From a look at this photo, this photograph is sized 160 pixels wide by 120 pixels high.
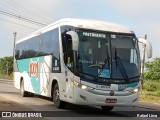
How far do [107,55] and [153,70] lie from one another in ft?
211

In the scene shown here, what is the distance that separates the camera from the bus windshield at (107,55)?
1412cm

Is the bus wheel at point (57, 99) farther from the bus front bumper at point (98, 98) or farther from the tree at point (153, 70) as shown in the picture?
the tree at point (153, 70)

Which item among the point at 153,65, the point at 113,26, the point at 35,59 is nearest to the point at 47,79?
the point at 35,59

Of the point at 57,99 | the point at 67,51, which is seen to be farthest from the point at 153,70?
the point at 67,51

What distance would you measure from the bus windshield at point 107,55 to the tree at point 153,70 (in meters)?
60.6

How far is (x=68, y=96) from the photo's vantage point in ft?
47.8

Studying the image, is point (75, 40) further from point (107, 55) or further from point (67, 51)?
point (107, 55)

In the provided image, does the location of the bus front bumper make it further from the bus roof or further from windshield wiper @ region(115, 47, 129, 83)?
the bus roof

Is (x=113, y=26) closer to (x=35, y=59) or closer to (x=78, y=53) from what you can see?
(x=78, y=53)

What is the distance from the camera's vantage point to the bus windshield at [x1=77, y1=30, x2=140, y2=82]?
14125 millimetres

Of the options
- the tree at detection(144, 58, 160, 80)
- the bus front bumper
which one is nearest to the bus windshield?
the bus front bumper

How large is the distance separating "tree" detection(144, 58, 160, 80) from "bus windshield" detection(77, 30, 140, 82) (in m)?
60.6

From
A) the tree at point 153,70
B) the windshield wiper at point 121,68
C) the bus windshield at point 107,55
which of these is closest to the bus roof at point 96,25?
the bus windshield at point 107,55

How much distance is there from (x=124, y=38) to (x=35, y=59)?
662cm
